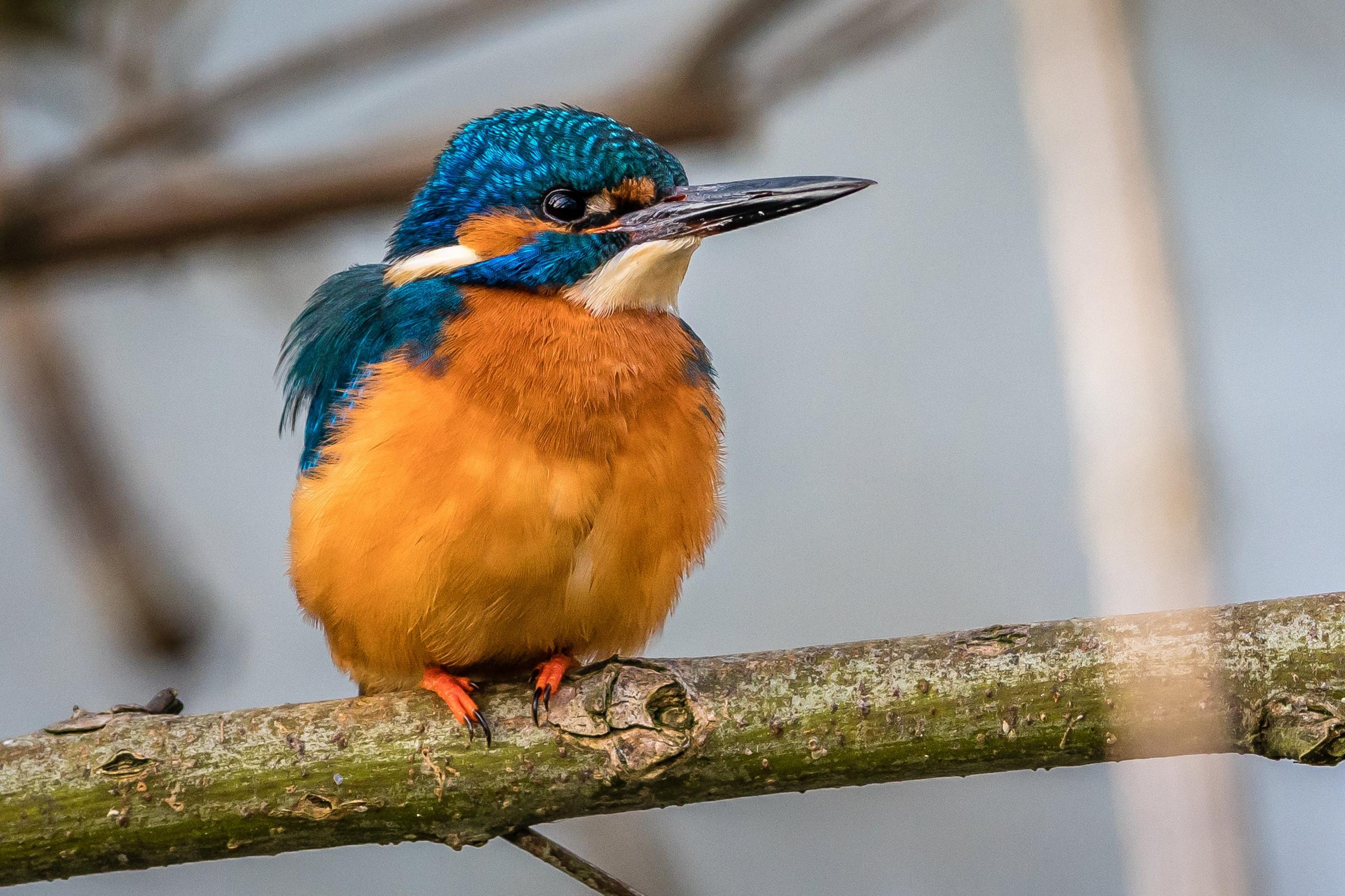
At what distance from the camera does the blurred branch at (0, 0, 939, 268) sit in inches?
156

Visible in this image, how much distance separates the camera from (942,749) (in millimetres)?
2320

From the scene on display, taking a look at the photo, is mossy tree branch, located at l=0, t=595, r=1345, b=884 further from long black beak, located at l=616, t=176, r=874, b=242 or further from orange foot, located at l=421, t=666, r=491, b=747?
long black beak, located at l=616, t=176, r=874, b=242

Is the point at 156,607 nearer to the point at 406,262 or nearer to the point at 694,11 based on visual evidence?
the point at 406,262

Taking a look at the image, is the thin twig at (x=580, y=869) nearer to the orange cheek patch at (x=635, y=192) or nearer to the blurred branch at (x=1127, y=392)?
the blurred branch at (x=1127, y=392)

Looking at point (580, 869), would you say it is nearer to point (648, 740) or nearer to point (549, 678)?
point (648, 740)

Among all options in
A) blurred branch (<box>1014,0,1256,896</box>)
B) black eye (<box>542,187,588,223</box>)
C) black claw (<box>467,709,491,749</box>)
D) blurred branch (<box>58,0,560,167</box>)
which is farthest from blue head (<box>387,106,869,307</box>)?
blurred branch (<box>1014,0,1256,896</box>)

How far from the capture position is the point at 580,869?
2.32m

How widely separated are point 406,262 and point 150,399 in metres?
3.75

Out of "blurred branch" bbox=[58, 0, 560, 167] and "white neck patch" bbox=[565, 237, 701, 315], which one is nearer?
"white neck patch" bbox=[565, 237, 701, 315]

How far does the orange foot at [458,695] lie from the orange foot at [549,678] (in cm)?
11

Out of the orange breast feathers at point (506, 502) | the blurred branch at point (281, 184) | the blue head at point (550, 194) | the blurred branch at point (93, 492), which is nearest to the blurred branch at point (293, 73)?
the blurred branch at point (281, 184)

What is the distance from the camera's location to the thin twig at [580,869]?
231 cm

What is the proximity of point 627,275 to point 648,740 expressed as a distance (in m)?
1.17

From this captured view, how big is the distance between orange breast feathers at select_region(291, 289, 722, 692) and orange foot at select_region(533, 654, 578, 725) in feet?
0.16
